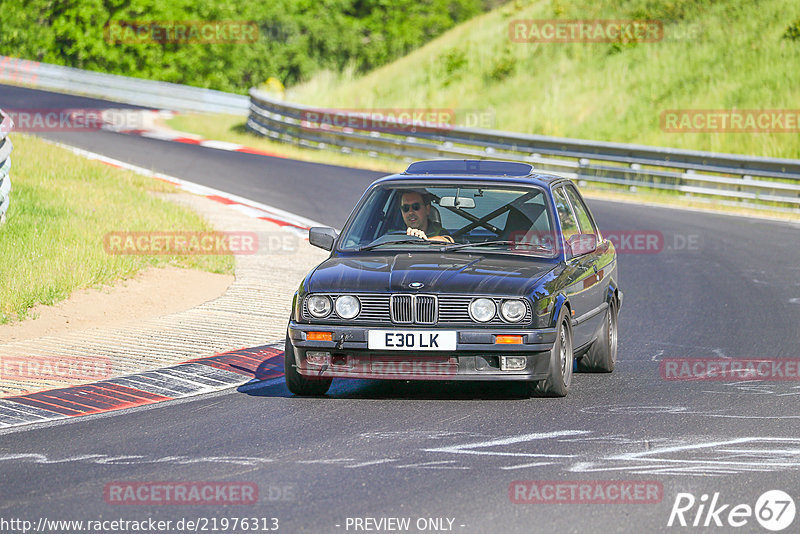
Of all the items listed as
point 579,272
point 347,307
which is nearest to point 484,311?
point 347,307

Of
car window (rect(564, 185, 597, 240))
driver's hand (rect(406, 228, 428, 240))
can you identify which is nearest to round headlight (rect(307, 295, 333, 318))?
driver's hand (rect(406, 228, 428, 240))

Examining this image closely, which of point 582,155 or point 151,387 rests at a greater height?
point 582,155

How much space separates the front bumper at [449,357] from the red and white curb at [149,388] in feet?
4.25

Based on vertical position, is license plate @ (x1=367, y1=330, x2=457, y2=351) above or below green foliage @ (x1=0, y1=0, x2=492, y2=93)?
below

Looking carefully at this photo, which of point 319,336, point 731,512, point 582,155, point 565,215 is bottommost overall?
point 582,155

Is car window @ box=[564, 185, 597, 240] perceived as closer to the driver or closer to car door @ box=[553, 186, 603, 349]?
car door @ box=[553, 186, 603, 349]

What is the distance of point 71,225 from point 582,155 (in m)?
13.8

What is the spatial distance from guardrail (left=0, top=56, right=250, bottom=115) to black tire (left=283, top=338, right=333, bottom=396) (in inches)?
1313

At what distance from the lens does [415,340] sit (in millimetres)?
7980

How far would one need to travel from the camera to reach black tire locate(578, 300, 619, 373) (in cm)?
964

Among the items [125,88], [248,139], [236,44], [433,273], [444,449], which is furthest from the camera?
[236,44]

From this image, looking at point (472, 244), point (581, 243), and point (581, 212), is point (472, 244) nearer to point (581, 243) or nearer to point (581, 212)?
point (581, 243)

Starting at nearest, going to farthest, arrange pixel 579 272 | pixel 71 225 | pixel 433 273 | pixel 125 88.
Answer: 1. pixel 433 273
2. pixel 579 272
3. pixel 71 225
4. pixel 125 88

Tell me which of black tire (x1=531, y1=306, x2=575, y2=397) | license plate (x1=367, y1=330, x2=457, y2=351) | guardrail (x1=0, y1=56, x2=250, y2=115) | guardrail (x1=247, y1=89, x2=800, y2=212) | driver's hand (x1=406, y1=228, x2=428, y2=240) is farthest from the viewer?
guardrail (x1=0, y1=56, x2=250, y2=115)
